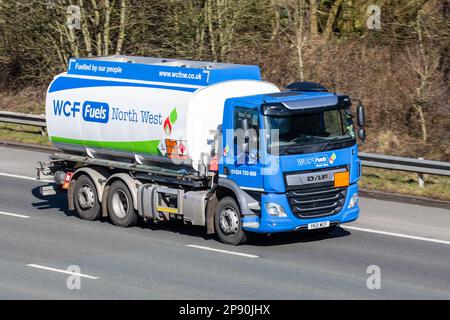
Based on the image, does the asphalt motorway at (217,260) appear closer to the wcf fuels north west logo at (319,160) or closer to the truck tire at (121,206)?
the truck tire at (121,206)

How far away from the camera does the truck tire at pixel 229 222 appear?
16.2 m

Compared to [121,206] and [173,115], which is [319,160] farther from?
[121,206]

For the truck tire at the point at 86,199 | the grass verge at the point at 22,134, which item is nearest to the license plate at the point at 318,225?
the truck tire at the point at 86,199

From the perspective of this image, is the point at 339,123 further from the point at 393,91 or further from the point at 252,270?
the point at 393,91

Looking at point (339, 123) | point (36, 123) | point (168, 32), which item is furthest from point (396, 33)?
point (339, 123)

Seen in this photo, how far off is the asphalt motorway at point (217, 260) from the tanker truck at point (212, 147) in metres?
0.48

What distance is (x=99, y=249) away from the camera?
53.3 feet

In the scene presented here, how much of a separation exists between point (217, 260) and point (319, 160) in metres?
2.31

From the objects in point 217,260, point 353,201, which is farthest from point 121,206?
point 353,201

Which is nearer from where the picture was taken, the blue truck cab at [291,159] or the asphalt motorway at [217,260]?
the asphalt motorway at [217,260]

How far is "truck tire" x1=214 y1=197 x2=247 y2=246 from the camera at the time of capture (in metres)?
16.2

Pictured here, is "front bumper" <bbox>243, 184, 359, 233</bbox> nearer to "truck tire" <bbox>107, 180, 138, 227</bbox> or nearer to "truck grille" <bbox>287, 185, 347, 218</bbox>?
"truck grille" <bbox>287, 185, 347, 218</bbox>

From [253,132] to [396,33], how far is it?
1369 centimetres

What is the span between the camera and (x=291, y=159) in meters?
15.7
